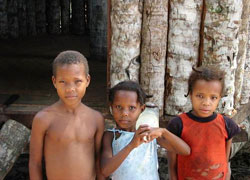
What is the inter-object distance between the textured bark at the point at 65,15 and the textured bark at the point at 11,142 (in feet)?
25.5

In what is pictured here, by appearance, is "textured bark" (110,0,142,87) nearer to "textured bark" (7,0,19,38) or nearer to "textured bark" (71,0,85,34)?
"textured bark" (7,0,19,38)

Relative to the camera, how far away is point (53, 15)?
10.7 meters

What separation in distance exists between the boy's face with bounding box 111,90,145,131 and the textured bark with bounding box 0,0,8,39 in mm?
7472

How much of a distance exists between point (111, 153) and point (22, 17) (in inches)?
322

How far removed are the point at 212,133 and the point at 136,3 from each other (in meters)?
1.58

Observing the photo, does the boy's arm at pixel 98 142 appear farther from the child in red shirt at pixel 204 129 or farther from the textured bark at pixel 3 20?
the textured bark at pixel 3 20

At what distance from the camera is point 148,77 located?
3.56 meters

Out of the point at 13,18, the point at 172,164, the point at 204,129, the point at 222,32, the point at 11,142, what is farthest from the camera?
the point at 13,18

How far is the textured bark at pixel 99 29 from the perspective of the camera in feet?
21.5

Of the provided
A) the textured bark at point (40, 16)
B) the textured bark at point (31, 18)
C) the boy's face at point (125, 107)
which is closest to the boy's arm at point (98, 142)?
the boy's face at point (125, 107)

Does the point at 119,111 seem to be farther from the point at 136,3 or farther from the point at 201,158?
the point at 136,3

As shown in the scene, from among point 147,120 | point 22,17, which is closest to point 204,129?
point 147,120

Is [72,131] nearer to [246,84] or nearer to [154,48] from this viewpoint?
[154,48]

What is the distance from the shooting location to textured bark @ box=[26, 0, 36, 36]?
9844mm
